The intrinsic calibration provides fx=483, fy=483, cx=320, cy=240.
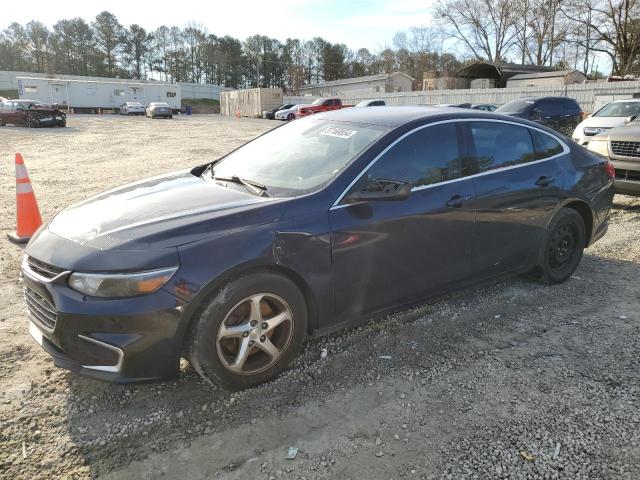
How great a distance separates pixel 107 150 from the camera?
55.6ft

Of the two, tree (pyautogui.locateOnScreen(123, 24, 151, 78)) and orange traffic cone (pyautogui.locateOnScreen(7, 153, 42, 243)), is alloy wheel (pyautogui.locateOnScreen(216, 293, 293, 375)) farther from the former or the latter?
tree (pyautogui.locateOnScreen(123, 24, 151, 78))

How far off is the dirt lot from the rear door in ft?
1.64

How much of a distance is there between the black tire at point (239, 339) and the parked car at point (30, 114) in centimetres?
2986

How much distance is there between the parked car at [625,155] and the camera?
23.0ft

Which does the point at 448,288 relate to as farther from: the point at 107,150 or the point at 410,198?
the point at 107,150

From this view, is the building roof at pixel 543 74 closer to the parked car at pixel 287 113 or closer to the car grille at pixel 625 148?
the parked car at pixel 287 113

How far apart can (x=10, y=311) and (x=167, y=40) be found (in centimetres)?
10225

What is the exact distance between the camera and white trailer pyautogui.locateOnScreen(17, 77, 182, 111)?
4623cm

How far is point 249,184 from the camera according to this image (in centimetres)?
337

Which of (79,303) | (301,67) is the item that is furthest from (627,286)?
(301,67)

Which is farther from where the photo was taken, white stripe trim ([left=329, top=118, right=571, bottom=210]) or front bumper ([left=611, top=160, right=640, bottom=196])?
front bumper ([left=611, top=160, right=640, bottom=196])

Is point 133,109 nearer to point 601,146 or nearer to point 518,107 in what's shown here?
point 518,107

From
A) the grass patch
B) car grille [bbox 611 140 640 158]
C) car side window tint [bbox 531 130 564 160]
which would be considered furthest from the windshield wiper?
the grass patch

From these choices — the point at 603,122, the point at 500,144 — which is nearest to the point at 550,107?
the point at 603,122
